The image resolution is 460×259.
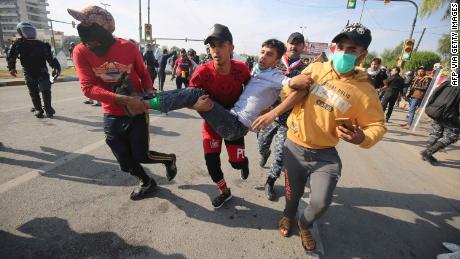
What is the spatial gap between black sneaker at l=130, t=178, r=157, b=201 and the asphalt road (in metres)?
0.09

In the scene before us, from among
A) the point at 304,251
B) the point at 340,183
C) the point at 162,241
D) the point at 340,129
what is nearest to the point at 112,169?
the point at 162,241

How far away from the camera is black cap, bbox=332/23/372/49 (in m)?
2.01

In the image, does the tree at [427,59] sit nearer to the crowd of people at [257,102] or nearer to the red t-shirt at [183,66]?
the red t-shirt at [183,66]

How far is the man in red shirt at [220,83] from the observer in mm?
2488

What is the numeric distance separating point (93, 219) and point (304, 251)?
2.17m

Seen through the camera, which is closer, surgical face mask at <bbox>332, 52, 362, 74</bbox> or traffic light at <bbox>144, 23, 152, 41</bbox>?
surgical face mask at <bbox>332, 52, 362, 74</bbox>

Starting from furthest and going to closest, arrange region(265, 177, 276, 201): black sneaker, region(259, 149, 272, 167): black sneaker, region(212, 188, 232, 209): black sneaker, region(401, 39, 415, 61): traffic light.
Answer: region(401, 39, 415, 61): traffic light
region(259, 149, 272, 167): black sneaker
region(265, 177, 276, 201): black sneaker
region(212, 188, 232, 209): black sneaker

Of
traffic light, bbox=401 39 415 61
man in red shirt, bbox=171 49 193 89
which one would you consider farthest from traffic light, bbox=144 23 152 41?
traffic light, bbox=401 39 415 61

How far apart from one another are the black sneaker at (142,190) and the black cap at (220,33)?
1.89m

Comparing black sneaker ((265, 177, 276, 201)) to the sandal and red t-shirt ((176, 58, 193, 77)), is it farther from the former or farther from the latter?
A: red t-shirt ((176, 58, 193, 77))

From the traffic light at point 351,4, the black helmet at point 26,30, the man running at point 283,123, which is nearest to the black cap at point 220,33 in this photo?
the man running at point 283,123

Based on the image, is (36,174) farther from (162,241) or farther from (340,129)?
(340,129)

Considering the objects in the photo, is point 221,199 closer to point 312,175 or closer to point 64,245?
point 312,175

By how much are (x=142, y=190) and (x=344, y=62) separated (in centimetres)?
261
